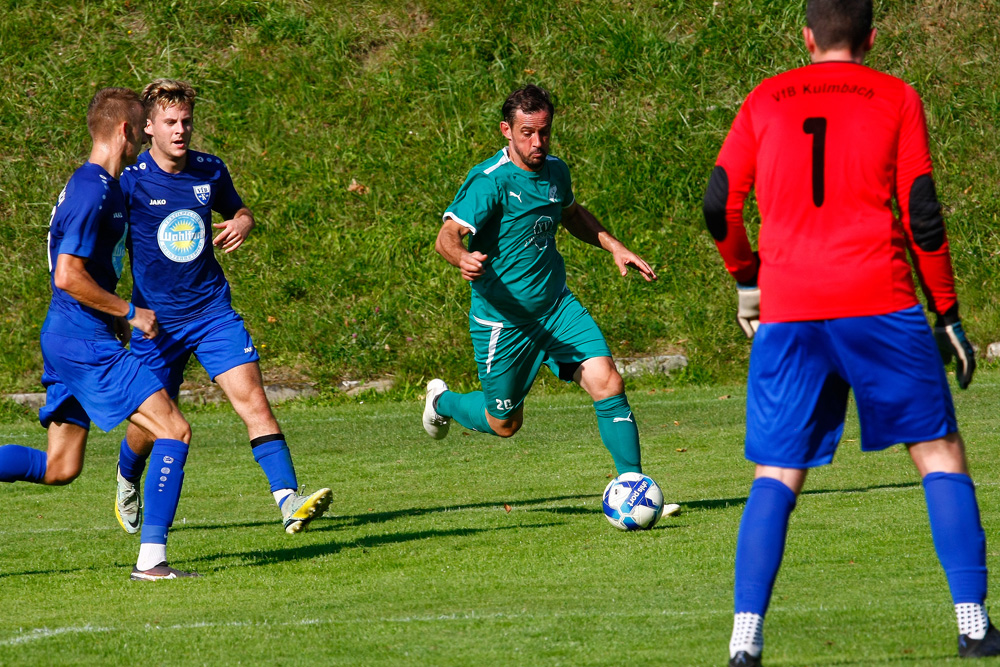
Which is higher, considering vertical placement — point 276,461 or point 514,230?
point 514,230

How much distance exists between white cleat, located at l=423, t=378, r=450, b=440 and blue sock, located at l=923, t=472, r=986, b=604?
17.8ft

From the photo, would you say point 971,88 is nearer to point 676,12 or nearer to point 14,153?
point 676,12

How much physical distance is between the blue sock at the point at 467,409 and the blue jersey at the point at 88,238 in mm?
2690

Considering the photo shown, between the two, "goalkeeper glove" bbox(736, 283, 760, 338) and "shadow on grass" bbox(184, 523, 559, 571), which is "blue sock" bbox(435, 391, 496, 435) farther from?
"goalkeeper glove" bbox(736, 283, 760, 338)

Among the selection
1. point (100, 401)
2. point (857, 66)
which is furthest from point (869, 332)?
point (100, 401)

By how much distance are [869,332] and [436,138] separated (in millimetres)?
14679

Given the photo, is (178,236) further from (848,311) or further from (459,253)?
(848,311)

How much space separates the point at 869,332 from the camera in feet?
12.8

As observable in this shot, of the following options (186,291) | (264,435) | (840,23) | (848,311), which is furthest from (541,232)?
(848,311)

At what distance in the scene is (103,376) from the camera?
6227 mm

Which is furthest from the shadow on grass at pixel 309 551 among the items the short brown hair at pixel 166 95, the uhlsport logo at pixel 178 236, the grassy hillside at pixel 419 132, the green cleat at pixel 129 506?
the grassy hillside at pixel 419 132

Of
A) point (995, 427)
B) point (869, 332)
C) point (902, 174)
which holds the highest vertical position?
point (902, 174)

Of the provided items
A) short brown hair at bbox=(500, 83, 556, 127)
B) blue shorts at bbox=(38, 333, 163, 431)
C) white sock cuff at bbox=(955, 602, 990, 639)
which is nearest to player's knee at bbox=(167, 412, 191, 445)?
blue shorts at bbox=(38, 333, 163, 431)

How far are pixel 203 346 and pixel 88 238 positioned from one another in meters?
1.57
